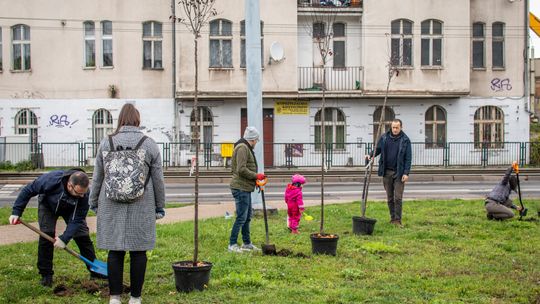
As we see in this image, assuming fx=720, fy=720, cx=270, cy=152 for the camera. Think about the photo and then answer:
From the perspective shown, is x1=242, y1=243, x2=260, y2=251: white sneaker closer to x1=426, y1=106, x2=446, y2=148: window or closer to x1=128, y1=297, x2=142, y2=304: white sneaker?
x1=128, y1=297, x2=142, y2=304: white sneaker

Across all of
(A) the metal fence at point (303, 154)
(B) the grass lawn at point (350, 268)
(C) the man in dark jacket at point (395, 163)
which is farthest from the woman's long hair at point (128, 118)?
(A) the metal fence at point (303, 154)

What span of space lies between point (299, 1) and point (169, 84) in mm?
7011

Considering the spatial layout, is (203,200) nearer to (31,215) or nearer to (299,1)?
(31,215)

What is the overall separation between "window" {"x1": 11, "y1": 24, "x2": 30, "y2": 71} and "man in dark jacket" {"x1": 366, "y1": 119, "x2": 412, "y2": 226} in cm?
2479

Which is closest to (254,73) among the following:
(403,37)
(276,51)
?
(276,51)

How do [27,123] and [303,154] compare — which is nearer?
[303,154]

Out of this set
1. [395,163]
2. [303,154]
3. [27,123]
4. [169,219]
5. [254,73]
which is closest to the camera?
[395,163]

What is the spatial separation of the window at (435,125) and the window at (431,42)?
7.33 feet

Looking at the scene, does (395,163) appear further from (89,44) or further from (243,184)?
(89,44)

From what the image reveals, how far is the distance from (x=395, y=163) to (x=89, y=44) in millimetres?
23932

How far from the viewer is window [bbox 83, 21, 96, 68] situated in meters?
33.2

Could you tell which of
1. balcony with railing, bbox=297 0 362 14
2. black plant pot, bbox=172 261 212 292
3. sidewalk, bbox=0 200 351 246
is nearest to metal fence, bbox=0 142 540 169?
balcony with railing, bbox=297 0 362 14

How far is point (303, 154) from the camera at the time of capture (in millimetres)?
31672

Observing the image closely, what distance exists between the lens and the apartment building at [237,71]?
3244 cm
